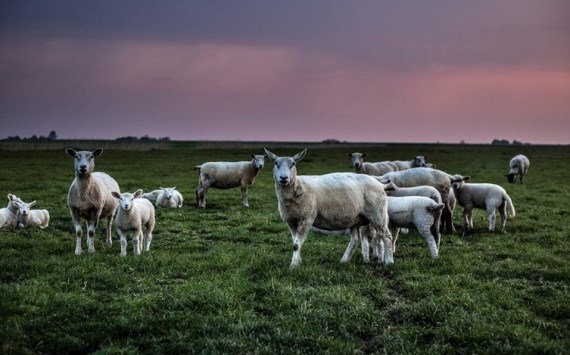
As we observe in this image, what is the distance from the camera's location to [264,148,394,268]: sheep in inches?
403

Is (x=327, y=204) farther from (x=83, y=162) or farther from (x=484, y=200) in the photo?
(x=484, y=200)

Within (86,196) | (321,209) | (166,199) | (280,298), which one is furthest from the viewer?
(166,199)

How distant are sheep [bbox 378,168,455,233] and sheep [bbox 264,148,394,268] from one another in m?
4.55

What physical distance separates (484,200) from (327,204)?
7405mm

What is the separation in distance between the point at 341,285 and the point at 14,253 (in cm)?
745

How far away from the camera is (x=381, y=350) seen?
20.7ft

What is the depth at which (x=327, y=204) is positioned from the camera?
10547 millimetres

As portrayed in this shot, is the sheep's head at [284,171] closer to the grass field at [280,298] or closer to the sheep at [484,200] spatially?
the grass field at [280,298]

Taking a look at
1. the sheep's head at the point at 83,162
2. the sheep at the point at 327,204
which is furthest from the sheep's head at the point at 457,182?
the sheep's head at the point at 83,162

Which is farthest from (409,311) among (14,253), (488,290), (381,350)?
(14,253)

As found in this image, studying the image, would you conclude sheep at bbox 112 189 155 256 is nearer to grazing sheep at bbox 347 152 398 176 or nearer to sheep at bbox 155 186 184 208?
sheep at bbox 155 186 184 208

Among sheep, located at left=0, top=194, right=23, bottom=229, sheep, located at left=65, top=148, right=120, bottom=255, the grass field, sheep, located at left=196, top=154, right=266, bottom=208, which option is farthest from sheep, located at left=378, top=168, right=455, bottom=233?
sheep, located at left=0, top=194, right=23, bottom=229

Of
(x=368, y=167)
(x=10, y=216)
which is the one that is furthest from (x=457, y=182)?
(x=10, y=216)

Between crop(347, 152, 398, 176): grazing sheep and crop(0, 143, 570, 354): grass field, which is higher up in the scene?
crop(347, 152, 398, 176): grazing sheep
